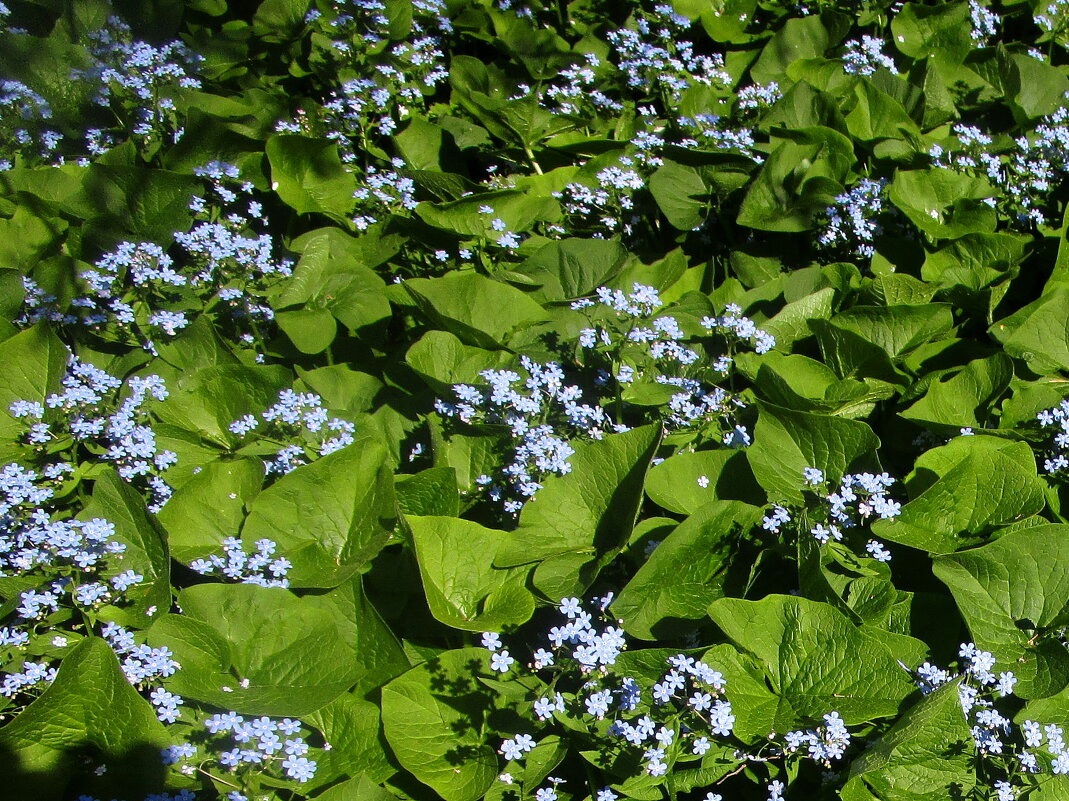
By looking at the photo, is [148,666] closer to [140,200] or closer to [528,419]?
[528,419]

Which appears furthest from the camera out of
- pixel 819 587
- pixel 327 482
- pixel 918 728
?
pixel 327 482

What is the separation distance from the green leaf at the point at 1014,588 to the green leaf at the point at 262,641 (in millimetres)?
1735

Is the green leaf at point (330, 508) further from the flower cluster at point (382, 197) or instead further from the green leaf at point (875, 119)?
the green leaf at point (875, 119)

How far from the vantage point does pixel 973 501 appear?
116 inches

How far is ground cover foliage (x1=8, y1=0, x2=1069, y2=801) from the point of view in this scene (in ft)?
8.08

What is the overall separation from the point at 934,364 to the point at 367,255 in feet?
8.27

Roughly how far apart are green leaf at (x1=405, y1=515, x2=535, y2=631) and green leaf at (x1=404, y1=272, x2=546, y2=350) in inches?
42.5

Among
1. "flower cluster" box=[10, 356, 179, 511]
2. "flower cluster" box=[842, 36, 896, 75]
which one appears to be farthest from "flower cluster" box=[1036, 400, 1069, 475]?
"flower cluster" box=[10, 356, 179, 511]

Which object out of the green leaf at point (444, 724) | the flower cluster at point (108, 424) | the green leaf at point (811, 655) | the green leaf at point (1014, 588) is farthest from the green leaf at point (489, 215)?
the green leaf at point (1014, 588)

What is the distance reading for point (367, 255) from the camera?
427 centimetres

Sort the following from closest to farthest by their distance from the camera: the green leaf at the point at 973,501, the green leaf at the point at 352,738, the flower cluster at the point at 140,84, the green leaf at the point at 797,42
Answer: the green leaf at the point at 352,738
the green leaf at the point at 973,501
the flower cluster at the point at 140,84
the green leaf at the point at 797,42

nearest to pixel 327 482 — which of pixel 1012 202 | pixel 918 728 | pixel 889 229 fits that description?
pixel 918 728

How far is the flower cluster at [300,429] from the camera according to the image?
127 inches

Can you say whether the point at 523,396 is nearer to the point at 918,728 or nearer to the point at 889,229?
the point at 918,728
